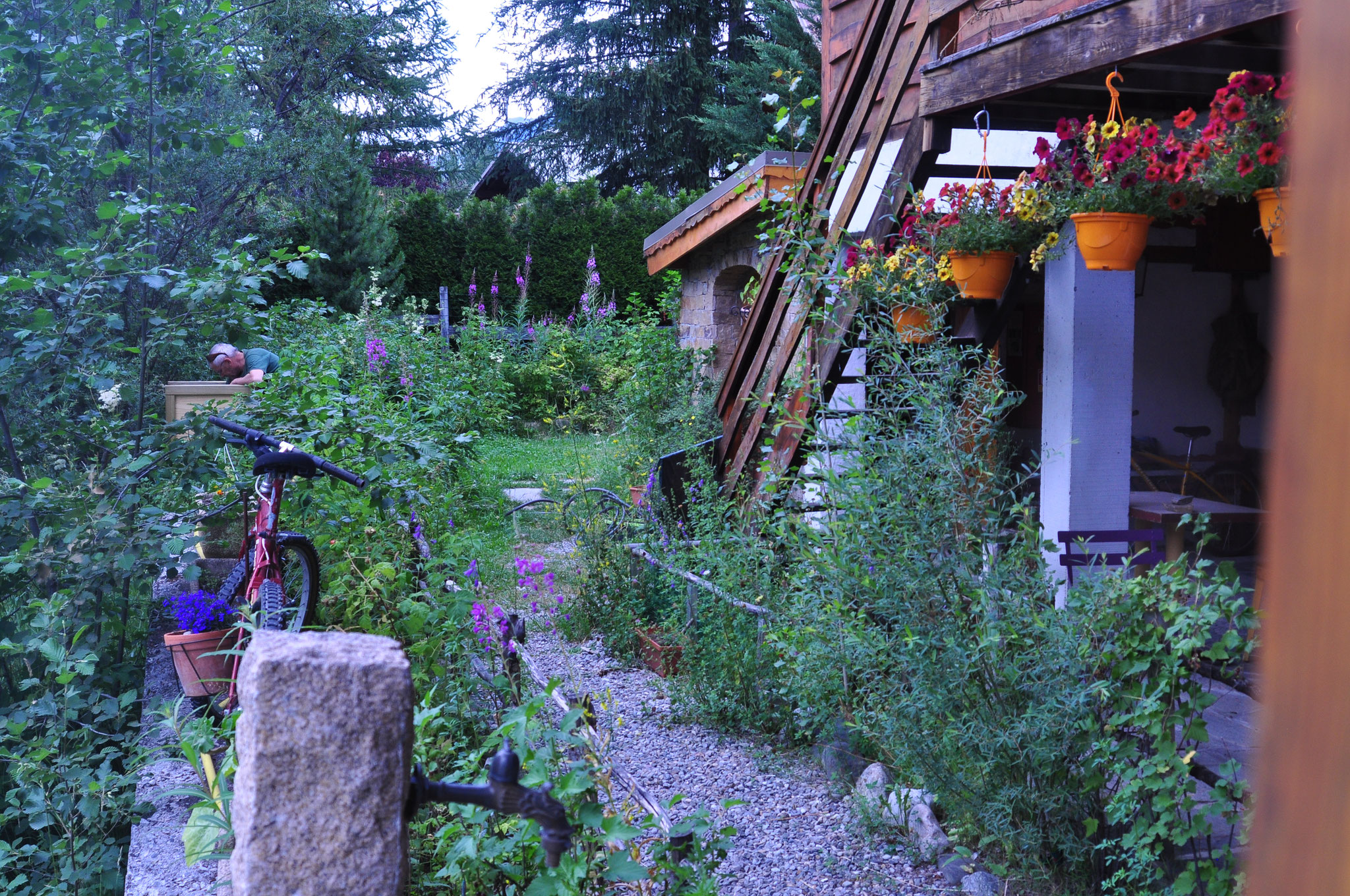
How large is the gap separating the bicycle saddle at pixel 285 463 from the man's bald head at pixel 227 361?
1.71m

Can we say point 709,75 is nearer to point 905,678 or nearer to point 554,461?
point 554,461

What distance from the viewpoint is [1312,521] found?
465 mm

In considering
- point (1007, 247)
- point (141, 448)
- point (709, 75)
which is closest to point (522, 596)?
point (141, 448)

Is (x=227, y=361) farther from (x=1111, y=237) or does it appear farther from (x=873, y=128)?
(x=1111, y=237)

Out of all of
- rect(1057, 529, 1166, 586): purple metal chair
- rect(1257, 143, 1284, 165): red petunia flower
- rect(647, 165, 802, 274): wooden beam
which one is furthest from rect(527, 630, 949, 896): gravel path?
rect(647, 165, 802, 274): wooden beam

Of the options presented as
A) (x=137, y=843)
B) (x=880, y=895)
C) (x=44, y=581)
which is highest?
(x=44, y=581)

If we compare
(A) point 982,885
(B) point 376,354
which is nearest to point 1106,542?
(A) point 982,885

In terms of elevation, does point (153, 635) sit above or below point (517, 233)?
below

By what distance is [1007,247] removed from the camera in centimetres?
407

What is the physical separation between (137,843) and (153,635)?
2049 mm

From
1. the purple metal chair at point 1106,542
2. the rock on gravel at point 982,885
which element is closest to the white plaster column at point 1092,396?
the purple metal chair at point 1106,542

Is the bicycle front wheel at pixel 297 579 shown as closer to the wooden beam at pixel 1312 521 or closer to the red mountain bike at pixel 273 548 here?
the red mountain bike at pixel 273 548

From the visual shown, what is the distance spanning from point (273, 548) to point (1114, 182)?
3.27 m

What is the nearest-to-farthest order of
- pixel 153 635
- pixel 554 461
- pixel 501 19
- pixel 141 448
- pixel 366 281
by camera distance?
1. pixel 141 448
2. pixel 153 635
3. pixel 554 461
4. pixel 366 281
5. pixel 501 19
